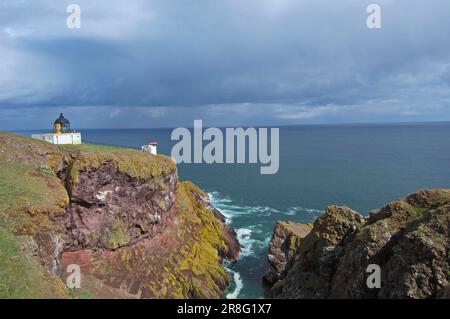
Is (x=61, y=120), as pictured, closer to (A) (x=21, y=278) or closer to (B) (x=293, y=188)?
(A) (x=21, y=278)

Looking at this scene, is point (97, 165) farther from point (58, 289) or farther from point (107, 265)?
point (58, 289)

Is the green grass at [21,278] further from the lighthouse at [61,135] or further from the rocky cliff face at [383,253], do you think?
the lighthouse at [61,135]

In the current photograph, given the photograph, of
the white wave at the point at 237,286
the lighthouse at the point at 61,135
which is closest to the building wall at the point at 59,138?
the lighthouse at the point at 61,135

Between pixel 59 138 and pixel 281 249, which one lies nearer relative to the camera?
pixel 59 138

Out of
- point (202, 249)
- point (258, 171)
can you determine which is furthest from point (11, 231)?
point (258, 171)

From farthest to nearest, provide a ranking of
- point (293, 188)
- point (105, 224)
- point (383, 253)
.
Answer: point (293, 188) < point (105, 224) < point (383, 253)

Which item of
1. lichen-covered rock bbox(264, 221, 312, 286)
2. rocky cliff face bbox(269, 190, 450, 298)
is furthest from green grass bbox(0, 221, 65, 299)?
lichen-covered rock bbox(264, 221, 312, 286)

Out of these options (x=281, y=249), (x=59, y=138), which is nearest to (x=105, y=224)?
(x=59, y=138)
